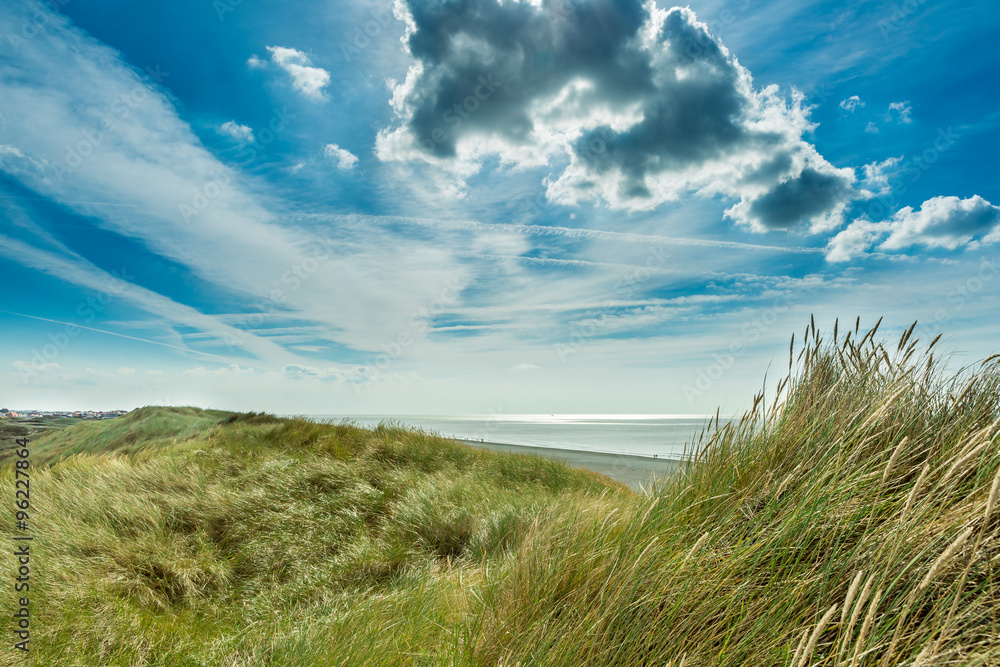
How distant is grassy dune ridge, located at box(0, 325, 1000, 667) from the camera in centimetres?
192

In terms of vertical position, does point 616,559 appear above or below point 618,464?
above

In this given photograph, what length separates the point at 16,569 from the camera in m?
4.06

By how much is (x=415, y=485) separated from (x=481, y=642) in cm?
533

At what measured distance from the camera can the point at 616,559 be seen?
259cm

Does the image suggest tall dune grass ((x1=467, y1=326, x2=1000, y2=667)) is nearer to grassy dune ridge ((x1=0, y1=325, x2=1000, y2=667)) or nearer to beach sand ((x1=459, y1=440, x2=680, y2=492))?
grassy dune ridge ((x1=0, y1=325, x2=1000, y2=667))

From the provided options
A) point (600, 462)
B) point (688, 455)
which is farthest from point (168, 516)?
point (600, 462)

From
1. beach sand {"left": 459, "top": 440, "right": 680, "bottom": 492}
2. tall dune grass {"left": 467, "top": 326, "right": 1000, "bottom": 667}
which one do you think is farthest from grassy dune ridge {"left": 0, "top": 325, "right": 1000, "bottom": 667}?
beach sand {"left": 459, "top": 440, "right": 680, "bottom": 492}

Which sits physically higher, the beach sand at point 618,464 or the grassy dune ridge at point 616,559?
the grassy dune ridge at point 616,559

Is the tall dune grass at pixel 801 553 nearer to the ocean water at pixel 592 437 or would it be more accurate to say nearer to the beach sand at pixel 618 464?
the ocean water at pixel 592 437

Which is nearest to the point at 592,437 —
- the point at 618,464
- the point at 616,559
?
the point at 618,464

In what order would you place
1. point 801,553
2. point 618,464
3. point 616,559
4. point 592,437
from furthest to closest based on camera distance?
point 592,437 → point 618,464 → point 616,559 → point 801,553

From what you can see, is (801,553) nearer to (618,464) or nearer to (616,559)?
(616,559)

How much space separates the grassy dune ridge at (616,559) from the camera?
1.92m

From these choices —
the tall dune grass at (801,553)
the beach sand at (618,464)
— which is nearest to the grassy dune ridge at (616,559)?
the tall dune grass at (801,553)
